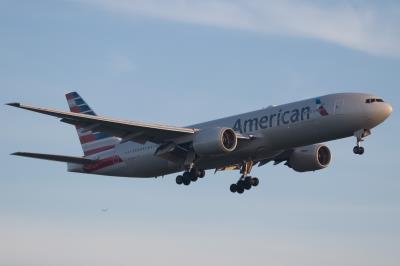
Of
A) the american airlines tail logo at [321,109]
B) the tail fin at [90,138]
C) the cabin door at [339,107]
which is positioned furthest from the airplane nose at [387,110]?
the tail fin at [90,138]

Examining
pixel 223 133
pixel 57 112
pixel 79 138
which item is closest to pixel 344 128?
pixel 223 133

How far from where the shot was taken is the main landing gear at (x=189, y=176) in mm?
62000

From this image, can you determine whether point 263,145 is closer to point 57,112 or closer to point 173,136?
point 173,136

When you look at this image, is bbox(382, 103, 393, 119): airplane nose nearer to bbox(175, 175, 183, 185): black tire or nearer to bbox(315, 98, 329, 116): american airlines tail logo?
bbox(315, 98, 329, 116): american airlines tail logo

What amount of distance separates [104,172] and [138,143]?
5.18 meters

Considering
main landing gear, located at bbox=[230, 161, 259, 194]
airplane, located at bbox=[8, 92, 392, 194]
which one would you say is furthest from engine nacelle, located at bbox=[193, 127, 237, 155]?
main landing gear, located at bbox=[230, 161, 259, 194]

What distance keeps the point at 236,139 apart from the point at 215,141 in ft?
5.17

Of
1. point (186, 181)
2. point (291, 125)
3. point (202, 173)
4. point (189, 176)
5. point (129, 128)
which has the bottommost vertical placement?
point (186, 181)

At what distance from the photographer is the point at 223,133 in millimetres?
58781

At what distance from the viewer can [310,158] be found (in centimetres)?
→ 6531

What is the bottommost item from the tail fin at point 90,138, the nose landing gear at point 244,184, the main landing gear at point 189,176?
the main landing gear at point 189,176

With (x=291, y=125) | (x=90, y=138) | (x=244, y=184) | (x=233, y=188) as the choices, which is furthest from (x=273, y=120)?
(x=90, y=138)

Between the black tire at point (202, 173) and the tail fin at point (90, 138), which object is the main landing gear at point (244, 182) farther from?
the tail fin at point (90, 138)

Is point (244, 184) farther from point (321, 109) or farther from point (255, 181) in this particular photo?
point (321, 109)
